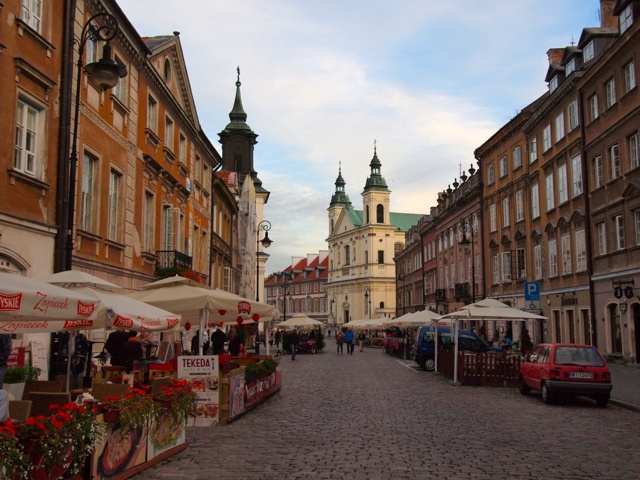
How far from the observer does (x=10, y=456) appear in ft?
18.7

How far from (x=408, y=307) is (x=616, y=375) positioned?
58833mm

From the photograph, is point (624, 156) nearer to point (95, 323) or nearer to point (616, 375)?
point (616, 375)

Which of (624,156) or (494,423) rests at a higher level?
(624,156)

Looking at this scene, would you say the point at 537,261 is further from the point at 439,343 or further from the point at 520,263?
the point at 439,343

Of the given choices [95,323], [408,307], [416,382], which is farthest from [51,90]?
[408,307]

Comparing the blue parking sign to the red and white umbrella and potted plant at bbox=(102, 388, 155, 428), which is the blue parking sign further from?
the red and white umbrella

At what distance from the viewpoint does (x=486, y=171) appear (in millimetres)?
47656

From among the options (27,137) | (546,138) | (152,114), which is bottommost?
(27,137)

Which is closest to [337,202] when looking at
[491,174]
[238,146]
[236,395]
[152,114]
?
[238,146]

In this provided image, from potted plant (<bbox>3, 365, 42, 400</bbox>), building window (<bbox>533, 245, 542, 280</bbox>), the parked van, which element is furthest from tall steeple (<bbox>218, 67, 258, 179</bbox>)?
potted plant (<bbox>3, 365, 42, 400</bbox>)

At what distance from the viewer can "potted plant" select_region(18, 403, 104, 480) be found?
623 centimetres

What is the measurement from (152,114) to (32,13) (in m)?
9.65

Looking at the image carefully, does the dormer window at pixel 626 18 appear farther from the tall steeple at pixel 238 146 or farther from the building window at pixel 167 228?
the tall steeple at pixel 238 146

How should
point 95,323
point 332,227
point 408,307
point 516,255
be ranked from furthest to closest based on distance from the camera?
point 332,227 < point 408,307 < point 516,255 < point 95,323
